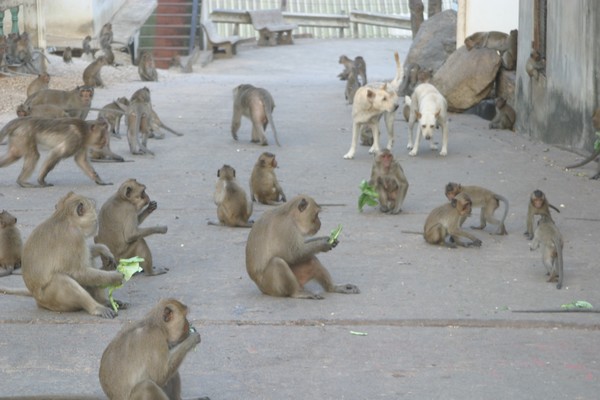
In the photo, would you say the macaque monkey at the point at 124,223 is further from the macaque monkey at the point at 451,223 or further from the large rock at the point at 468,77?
the large rock at the point at 468,77

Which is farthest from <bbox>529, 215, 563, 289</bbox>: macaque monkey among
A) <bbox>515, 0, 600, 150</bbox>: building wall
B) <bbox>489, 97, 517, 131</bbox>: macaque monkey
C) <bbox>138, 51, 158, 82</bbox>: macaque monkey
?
<bbox>138, 51, 158, 82</bbox>: macaque monkey

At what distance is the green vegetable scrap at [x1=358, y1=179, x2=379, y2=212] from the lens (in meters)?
11.2

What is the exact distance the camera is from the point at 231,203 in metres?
10.5

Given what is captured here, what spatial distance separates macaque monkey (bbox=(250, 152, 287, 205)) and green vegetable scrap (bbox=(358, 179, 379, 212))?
86 centimetres

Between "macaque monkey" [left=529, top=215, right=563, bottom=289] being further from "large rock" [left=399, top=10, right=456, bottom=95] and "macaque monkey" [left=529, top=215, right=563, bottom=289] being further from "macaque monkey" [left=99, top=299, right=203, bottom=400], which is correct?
"large rock" [left=399, top=10, right=456, bottom=95]

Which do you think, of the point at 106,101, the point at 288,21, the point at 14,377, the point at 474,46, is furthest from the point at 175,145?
the point at 288,21

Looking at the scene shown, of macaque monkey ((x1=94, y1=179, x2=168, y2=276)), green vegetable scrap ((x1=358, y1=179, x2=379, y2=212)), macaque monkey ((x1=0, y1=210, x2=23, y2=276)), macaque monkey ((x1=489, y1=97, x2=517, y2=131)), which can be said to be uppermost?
macaque monkey ((x1=94, y1=179, x2=168, y2=276))

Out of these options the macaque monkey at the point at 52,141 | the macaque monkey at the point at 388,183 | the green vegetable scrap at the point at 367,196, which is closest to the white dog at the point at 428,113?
the macaque monkey at the point at 388,183

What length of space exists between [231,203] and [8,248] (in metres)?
2.21

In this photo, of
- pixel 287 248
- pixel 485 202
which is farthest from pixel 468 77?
pixel 287 248

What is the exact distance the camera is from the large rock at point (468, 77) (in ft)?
63.8

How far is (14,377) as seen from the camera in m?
6.53

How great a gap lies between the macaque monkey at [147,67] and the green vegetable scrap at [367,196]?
1497 cm

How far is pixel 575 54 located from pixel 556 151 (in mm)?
1282
